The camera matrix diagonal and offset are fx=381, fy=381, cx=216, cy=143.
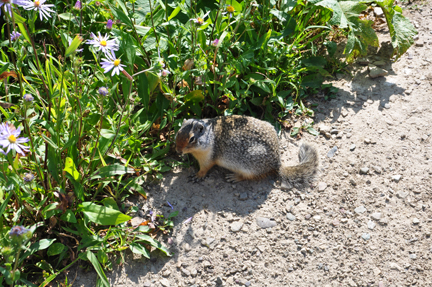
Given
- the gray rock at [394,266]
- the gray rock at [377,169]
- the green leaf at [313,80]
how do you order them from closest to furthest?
the gray rock at [394,266] < the gray rock at [377,169] < the green leaf at [313,80]

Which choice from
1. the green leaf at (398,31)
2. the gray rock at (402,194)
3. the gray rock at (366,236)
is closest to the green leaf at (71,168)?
the gray rock at (366,236)

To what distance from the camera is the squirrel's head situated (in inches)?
154

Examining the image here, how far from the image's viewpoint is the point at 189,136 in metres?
3.92

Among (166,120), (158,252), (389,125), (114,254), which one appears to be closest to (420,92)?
(389,125)

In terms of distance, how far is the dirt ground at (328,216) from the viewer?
3465 millimetres

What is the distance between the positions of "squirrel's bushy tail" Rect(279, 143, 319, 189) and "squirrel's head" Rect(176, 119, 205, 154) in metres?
0.97

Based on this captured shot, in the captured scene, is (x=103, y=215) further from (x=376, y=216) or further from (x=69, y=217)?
(x=376, y=216)

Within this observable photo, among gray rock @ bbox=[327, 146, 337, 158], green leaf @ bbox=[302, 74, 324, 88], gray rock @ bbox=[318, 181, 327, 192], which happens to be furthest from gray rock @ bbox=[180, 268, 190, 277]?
green leaf @ bbox=[302, 74, 324, 88]

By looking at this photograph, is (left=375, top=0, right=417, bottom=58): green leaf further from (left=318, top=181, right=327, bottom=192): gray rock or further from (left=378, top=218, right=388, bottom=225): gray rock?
(left=378, top=218, right=388, bottom=225): gray rock

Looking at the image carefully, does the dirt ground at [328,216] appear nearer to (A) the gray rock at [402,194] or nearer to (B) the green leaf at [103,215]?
(A) the gray rock at [402,194]

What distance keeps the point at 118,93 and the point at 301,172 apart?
2165 millimetres

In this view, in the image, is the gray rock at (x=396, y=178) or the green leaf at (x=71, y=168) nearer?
the green leaf at (x=71, y=168)

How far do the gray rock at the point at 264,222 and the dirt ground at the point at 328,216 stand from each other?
0.01 metres

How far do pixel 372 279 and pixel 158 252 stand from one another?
1.96 metres
